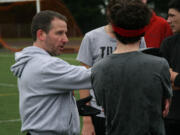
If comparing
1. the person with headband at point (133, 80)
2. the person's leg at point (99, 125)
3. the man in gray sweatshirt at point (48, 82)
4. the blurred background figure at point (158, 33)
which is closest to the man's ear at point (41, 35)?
the man in gray sweatshirt at point (48, 82)

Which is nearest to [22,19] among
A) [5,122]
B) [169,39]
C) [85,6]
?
[85,6]

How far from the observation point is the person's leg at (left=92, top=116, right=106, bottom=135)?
3.95m

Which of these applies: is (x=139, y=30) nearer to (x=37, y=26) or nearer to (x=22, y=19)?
(x=37, y=26)

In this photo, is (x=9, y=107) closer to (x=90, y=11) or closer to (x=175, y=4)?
(x=175, y=4)

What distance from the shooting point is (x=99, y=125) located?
3.98 m

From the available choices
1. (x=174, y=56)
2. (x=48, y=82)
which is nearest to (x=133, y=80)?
(x=48, y=82)

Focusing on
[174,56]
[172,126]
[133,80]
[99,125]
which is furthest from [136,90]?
[99,125]

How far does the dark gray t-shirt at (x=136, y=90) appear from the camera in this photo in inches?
96.8

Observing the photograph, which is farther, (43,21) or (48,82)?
(43,21)

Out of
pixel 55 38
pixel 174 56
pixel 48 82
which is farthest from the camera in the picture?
pixel 174 56

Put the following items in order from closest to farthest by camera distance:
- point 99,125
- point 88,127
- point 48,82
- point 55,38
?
point 48,82 → point 55,38 → point 88,127 → point 99,125

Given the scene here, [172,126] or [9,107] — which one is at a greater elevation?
[172,126]

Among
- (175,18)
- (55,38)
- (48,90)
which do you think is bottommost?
(48,90)

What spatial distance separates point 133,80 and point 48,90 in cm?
73
